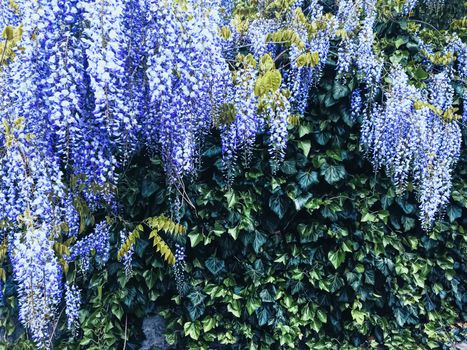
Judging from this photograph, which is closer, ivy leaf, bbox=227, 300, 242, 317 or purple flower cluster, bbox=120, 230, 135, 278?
purple flower cluster, bbox=120, 230, 135, 278

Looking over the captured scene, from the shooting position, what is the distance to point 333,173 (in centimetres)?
354

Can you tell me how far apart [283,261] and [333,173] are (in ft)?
2.85

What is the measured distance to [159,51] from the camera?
8.17ft

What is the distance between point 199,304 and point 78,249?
1.07 m

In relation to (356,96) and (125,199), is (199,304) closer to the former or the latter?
(125,199)

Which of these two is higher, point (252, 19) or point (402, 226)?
point (252, 19)

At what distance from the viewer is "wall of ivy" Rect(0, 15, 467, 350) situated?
3.41 meters

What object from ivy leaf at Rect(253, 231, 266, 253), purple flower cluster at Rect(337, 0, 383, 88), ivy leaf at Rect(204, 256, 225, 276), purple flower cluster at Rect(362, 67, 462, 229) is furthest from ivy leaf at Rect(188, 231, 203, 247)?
purple flower cluster at Rect(337, 0, 383, 88)

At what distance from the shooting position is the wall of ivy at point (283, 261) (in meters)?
3.41

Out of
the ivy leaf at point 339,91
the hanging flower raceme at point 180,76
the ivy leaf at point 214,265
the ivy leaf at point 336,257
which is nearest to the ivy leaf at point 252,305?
the ivy leaf at point 214,265

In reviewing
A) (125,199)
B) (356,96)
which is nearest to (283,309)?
(125,199)

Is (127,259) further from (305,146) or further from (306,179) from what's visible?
(305,146)

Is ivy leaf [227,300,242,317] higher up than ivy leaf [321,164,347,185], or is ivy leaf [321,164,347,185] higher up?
ivy leaf [321,164,347,185]

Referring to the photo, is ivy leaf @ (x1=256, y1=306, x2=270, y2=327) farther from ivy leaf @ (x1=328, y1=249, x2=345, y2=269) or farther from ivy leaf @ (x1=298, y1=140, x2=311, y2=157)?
ivy leaf @ (x1=298, y1=140, x2=311, y2=157)
